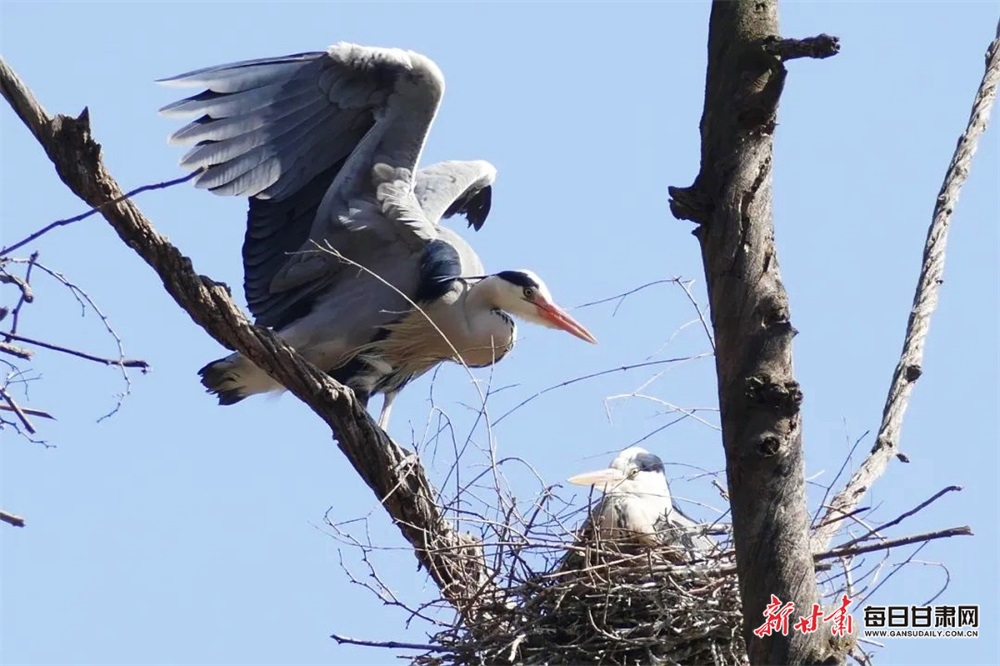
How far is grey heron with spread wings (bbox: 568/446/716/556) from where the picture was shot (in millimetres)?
3889

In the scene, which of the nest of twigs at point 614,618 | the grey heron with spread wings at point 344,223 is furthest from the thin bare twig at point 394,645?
the grey heron with spread wings at point 344,223

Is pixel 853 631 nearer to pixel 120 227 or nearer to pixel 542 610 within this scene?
pixel 542 610

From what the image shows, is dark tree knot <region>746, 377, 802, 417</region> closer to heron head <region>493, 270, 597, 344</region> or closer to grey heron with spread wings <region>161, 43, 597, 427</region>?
grey heron with spread wings <region>161, 43, 597, 427</region>

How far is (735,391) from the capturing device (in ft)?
8.73

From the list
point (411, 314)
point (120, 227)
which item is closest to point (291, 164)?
point (411, 314)

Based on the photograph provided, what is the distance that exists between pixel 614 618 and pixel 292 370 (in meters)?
1.06

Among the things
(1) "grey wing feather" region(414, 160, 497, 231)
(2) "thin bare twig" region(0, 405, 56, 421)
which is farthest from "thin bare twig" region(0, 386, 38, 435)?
(1) "grey wing feather" region(414, 160, 497, 231)

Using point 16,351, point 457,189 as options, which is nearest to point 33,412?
point 16,351

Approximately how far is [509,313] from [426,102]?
0.83 metres

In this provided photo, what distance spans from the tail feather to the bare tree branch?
2421 millimetres

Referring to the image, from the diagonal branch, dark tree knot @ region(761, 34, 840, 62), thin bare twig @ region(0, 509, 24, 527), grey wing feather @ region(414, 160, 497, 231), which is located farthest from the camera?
grey wing feather @ region(414, 160, 497, 231)

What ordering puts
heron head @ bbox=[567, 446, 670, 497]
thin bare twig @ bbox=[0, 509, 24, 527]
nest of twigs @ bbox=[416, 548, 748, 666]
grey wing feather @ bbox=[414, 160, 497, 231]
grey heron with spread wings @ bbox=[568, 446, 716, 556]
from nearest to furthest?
thin bare twig @ bbox=[0, 509, 24, 527] → nest of twigs @ bbox=[416, 548, 748, 666] → grey heron with spread wings @ bbox=[568, 446, 716, 556] → heron head @ bbox=[567, 446, 670, 497] → grey wing feather @ bbox=[414, 160, 497, 231]

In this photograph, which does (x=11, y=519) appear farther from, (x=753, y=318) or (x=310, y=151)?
(x=310, y=151)

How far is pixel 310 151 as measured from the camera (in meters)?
Result: 5.43
